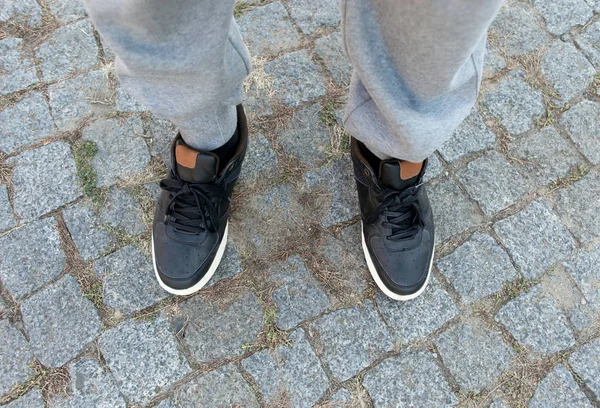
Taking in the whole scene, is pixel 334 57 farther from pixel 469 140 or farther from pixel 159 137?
pixel 159 137

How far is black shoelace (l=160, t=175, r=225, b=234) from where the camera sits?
154 cm

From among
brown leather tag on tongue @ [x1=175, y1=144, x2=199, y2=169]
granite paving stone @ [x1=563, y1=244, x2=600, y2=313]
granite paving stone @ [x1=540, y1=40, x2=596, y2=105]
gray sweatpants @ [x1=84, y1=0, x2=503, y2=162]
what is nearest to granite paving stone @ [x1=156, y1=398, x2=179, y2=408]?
brown leather tag on tongue @ [x1=175, y1=144, x2=199, y2=169]

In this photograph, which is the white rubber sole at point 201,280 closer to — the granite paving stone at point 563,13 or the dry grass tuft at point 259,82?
the dry grass tuft at point 259,82

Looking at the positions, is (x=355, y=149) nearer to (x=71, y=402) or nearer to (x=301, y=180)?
(x=301, y=180)

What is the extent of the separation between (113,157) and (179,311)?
0.66 metres

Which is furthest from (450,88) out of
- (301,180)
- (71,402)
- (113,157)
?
(71,402)

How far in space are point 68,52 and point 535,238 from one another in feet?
6.68

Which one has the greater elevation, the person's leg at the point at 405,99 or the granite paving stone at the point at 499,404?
the person's leg at the point at 405,99

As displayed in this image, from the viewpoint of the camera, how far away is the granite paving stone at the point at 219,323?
61.9 inches

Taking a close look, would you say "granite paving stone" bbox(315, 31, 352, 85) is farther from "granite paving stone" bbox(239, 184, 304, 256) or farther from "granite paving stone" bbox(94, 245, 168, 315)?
"granite paving stone" bbox(94, 245, 168, 315)

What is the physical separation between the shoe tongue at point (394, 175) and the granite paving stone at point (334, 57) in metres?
0.63

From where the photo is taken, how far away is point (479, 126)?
6.35 feet

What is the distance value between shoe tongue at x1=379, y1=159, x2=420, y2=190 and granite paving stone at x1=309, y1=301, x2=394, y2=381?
1.44 ft

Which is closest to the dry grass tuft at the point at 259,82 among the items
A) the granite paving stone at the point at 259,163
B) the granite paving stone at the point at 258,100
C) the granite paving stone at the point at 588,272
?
the granite paving stone at the point at 258,100
